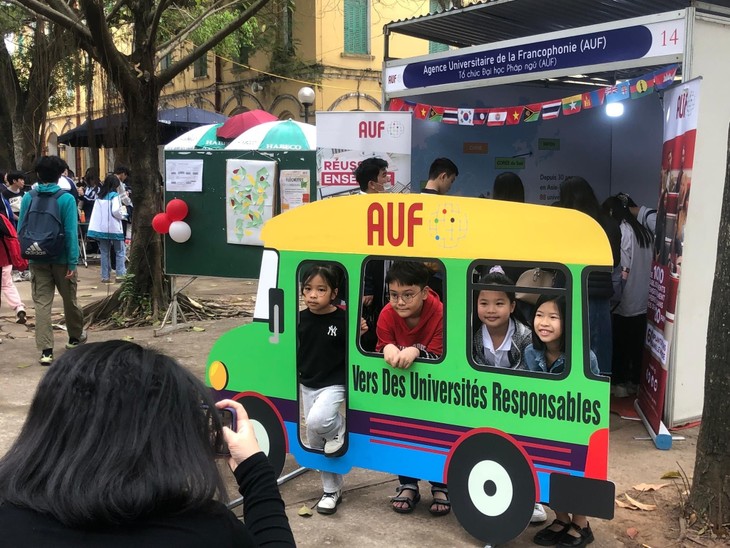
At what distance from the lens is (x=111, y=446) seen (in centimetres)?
136

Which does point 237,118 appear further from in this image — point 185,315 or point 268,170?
point 268,170

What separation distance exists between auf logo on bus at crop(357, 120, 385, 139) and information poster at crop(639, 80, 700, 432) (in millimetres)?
2230

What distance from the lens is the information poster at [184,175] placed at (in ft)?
25.4

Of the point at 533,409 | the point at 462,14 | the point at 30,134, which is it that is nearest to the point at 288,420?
the point at 533,409

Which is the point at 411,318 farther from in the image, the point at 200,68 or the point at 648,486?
the point at 200,68

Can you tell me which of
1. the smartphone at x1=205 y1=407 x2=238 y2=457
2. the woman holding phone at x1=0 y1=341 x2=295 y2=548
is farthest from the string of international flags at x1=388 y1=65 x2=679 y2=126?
the woman holding phone at x1=0 y1=341 x2=295 y2=548

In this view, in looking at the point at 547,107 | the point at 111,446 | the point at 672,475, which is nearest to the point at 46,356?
the point at 547,107

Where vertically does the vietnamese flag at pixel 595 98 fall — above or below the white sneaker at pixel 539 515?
above

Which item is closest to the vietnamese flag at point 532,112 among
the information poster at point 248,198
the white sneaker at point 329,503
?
the information poster at point 248,198

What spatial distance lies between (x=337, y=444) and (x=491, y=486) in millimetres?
851

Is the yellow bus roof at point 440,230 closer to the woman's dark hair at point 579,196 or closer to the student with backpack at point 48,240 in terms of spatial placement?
the woman's dark hair at point 579,196

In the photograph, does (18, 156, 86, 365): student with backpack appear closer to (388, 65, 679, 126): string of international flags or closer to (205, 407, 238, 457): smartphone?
(388, 65, 679, 126): string of international flags

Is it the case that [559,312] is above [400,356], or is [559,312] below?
above

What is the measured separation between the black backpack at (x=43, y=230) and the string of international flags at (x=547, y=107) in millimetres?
3203
